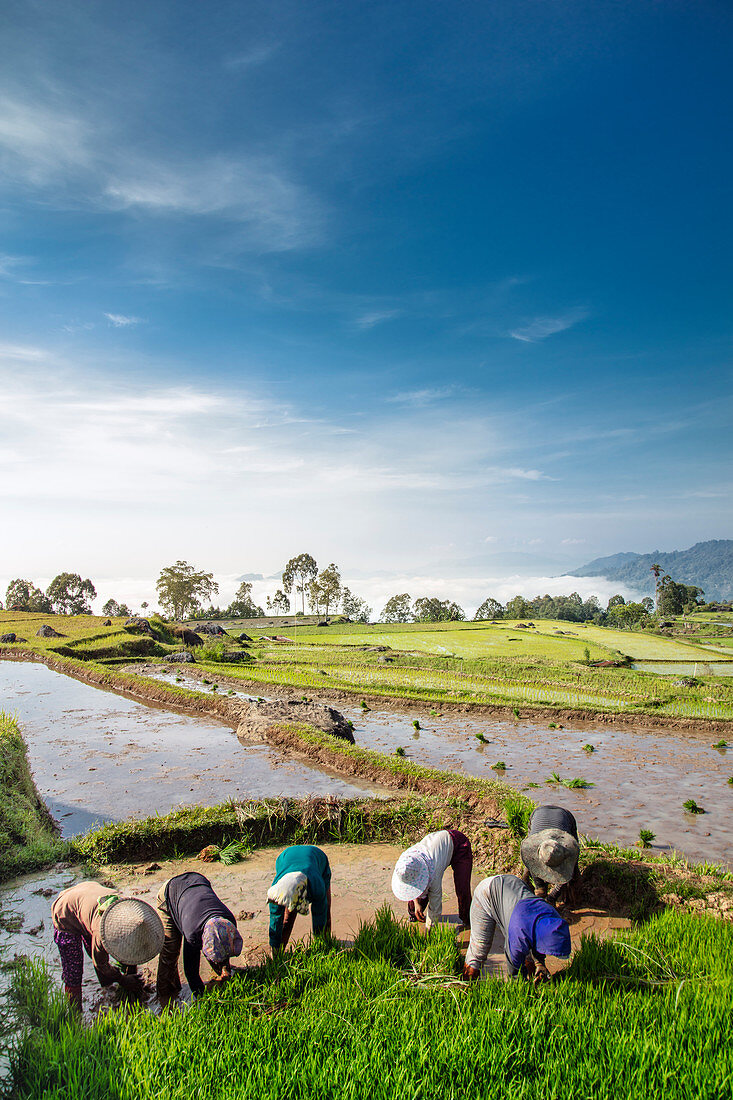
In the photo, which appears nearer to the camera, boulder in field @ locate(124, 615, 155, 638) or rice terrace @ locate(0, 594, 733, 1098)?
rice terrace @ locate(0, 594, 733, 1098)

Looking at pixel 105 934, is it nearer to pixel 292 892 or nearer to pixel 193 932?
pixel 193 932

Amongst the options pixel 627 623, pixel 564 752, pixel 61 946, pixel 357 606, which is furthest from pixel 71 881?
pixel 357 606

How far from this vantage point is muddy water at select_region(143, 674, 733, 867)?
31.2 ft

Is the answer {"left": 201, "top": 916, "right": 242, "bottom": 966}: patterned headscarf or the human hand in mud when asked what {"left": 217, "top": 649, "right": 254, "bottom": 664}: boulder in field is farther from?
{"left": 201, "top": 916, "right": 242, "bottom": 966}: patterned headscarf

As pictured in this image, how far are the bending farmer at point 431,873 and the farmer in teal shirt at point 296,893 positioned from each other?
0.70 metres

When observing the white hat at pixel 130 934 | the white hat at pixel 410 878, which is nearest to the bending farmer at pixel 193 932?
the white hat at pixel 130 934

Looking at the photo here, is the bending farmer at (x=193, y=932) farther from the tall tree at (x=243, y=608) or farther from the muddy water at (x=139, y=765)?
the tall tree at (x=243, y=608)

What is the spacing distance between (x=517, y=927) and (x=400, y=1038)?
1.16 m

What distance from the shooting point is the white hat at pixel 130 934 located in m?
4.18

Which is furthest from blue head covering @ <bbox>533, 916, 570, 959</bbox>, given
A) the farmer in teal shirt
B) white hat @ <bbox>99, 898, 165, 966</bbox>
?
white hat @ <bbox>99, 898, 165, 966</bbox>

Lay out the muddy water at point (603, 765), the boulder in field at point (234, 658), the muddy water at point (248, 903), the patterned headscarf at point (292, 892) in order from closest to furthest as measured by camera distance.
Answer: the patterned headscarf at point (292, 892) < the muddy water at point (248, 903) < the muddy water at point (603, 765) < the boulder in field at point (234, 658)

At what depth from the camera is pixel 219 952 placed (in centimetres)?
411

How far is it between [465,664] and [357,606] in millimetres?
71708

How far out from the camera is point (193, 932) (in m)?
4.39
